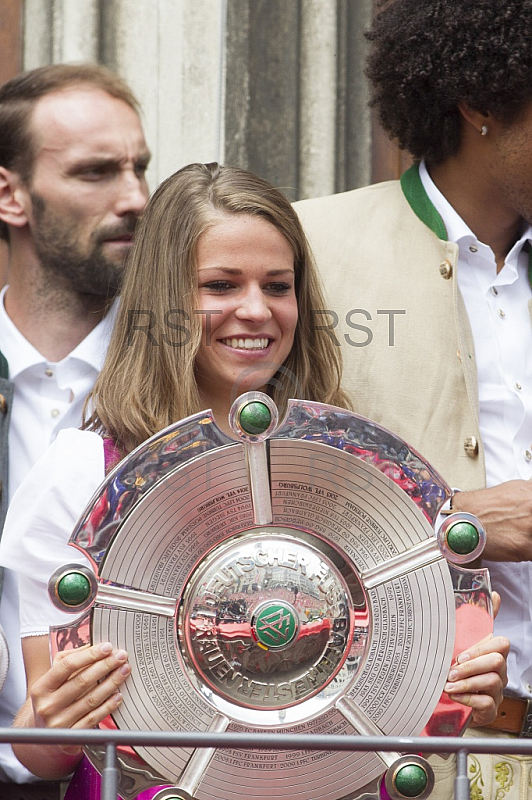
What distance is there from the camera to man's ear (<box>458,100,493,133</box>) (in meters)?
2.31

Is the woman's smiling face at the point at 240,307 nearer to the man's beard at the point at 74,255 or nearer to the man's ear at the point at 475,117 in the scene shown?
the man's ear at the point at 475,117

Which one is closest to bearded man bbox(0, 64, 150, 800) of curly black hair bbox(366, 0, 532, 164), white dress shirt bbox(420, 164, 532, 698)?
curly black hair bbox(366, 0, 532, 164)

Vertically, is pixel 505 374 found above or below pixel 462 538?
above

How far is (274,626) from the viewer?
5.00ft

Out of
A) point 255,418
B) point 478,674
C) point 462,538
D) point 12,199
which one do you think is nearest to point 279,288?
point 255,418

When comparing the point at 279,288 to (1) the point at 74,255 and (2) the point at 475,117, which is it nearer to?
(2) the point at 475,117

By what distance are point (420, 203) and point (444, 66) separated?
27 cm

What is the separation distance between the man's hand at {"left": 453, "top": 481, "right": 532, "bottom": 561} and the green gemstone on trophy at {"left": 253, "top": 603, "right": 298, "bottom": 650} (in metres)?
0.50

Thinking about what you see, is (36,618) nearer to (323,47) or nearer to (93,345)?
(93,345)

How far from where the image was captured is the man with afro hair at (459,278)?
2064 millimetres

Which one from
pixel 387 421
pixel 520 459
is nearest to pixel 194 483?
pixel 387 421

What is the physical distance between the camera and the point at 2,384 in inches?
92.3

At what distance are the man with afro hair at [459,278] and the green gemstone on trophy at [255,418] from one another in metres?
0.60

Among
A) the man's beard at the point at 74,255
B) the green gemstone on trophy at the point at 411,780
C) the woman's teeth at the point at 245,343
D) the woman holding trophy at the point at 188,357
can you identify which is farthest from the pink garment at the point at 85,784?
the man's beard at the point at 74,255
